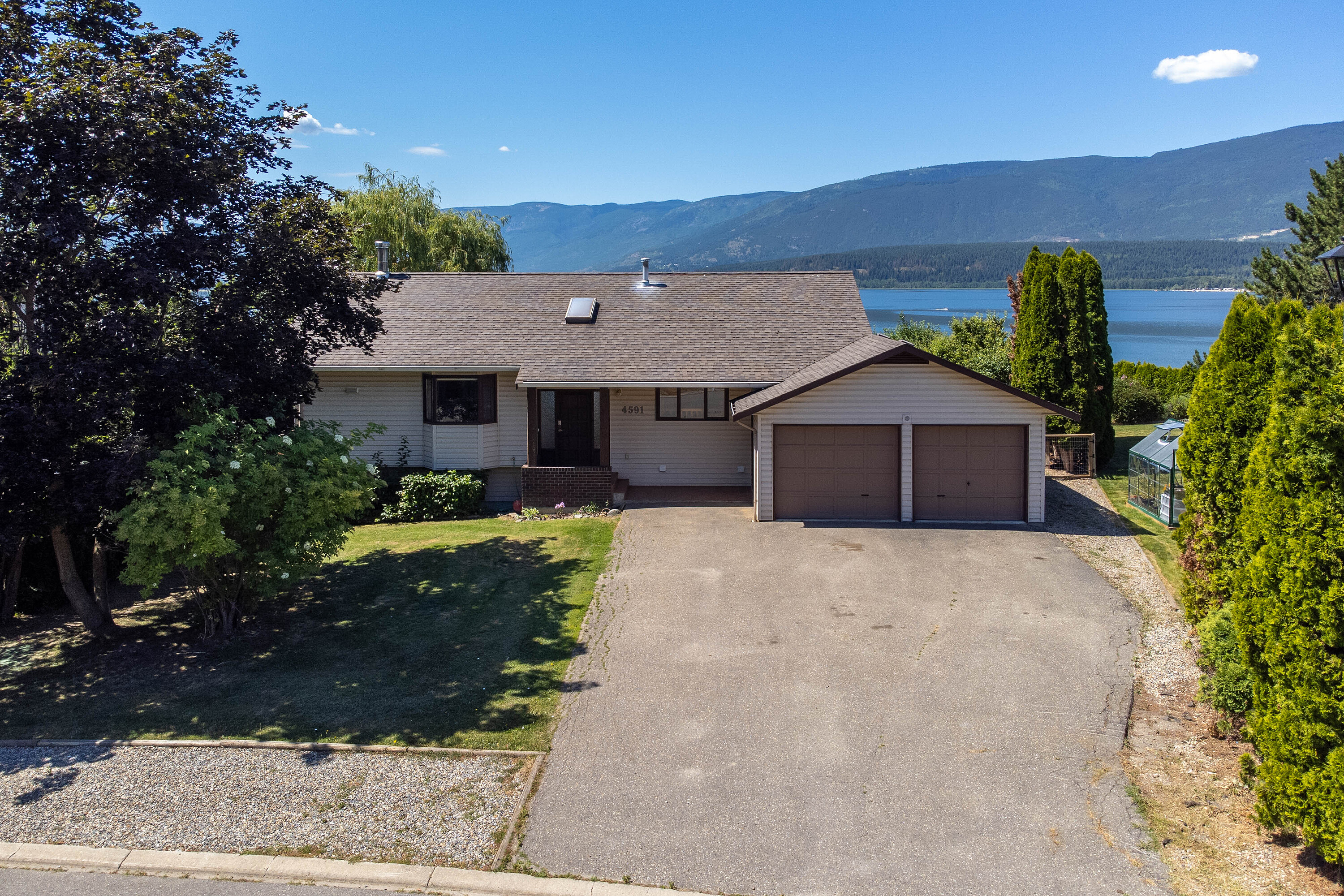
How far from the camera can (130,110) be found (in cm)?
997

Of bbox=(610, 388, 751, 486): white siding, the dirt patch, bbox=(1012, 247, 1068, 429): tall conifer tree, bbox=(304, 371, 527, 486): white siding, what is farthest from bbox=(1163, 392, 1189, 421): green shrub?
bbox=(304, 371, 527, 486): white siding

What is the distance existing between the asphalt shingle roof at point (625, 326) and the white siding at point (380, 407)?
0.79 metres

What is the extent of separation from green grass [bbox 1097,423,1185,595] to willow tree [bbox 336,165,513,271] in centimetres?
2665

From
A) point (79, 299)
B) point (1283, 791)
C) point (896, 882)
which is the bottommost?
point (896, 882)

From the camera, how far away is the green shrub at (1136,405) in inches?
1096

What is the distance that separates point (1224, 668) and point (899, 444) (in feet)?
29.3

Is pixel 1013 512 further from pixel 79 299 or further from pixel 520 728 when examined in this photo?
pixel 79 299

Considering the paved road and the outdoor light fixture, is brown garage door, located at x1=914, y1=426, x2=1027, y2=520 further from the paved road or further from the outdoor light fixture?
the paved road

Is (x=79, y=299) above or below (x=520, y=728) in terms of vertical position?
above

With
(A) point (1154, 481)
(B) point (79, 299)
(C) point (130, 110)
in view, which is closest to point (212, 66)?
(C) point (130, 110)

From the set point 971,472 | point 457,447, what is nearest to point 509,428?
point 457,447

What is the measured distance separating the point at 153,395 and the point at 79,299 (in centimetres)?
139

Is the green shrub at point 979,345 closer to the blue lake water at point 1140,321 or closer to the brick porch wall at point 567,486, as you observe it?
the blue lake water at point 1140,321

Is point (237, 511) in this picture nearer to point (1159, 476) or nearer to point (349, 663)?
point (349, 663)
